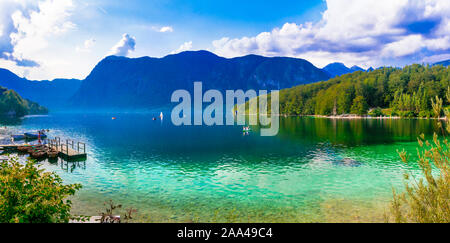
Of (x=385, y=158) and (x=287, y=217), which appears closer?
(x=287, y=217)

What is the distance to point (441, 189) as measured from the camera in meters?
12.5

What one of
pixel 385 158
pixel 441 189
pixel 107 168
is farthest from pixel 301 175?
pixel 107 168

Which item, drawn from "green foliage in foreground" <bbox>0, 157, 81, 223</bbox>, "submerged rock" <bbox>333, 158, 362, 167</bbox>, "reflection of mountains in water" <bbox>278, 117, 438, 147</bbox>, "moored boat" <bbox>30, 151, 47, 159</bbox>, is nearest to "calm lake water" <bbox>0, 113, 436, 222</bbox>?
"submerged rock" <bbox>333, 158, 362, 167</bbox>

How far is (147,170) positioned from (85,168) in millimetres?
12197

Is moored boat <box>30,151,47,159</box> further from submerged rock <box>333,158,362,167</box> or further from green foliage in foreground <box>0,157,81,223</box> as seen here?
submerged rock <box>333,158,362,167</box>

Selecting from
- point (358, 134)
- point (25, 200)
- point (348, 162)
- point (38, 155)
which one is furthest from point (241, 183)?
point (358, 134)

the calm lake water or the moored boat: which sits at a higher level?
the moored boat

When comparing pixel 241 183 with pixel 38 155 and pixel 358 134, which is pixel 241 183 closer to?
pixel 38 155

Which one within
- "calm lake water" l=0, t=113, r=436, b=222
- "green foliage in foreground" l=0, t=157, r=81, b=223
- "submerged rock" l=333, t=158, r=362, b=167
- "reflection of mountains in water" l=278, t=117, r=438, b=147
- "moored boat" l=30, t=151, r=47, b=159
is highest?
"green foliage in foreground" l=0, t=157, r=81, b=223
